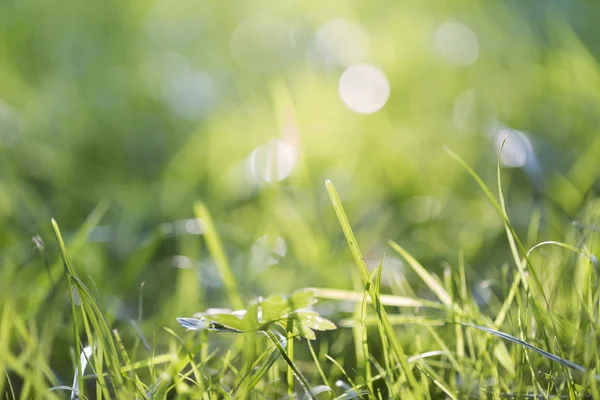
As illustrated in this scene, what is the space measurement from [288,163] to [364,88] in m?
0.99

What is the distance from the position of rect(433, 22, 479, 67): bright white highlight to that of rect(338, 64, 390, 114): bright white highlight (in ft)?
1.10

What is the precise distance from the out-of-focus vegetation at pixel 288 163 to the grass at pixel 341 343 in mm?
10

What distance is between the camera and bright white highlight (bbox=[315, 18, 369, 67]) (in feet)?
10.1

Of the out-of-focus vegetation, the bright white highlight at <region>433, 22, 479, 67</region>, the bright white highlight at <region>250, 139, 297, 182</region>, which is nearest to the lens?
the out-of-focus vegetation

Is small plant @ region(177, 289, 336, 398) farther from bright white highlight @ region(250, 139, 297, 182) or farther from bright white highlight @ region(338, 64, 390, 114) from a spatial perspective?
bright white highlight @ region(338, 64, 390, 114)

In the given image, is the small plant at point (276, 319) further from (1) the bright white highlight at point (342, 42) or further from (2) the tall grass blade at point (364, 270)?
(1) the bright white highlight at point (342, 42)

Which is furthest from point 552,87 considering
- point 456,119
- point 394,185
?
point 394,185

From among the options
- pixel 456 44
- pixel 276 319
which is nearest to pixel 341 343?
pixel 276 319

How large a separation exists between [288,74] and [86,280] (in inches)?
85.8

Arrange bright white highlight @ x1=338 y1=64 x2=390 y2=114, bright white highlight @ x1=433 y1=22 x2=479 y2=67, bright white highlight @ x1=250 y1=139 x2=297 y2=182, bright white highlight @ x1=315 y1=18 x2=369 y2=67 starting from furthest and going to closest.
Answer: bright white highlight @ x1=315 y1=18 x2=369 y2=67 < bright white highlight @ x1=433 y1=22 x2=479 y2=67 < bright white highlight @ x1=338 y1=64 x2=390 y2=114 < bright white highlight @ x1=250 y1=139 x2=297 y2=182

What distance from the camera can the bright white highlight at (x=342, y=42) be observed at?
3.08m

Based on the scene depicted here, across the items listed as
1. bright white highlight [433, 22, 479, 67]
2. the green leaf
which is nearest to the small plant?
the green leaf

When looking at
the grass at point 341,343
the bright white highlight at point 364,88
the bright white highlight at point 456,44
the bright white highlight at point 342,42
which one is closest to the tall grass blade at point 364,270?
the grass at point 341,343

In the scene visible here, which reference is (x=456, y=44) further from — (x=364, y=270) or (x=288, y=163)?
(x=364, y=270)
